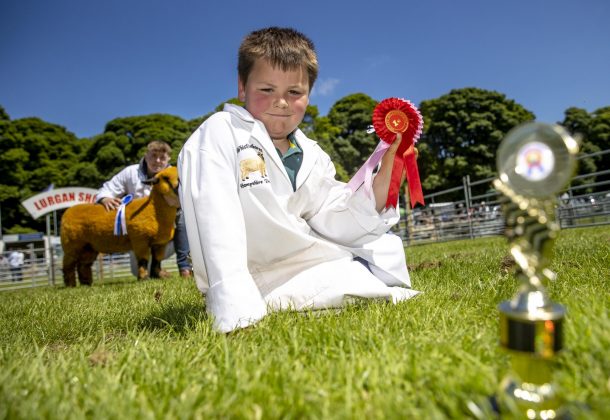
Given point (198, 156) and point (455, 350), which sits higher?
point (198, 156)

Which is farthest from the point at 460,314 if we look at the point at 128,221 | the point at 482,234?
the point at 482,234

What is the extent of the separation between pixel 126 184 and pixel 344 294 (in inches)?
218

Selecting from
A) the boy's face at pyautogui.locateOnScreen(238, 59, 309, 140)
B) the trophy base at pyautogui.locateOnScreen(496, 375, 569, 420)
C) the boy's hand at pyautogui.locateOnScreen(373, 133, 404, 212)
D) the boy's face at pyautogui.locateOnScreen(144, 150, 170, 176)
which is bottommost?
the trophy base at pyautogui.locateOnScreen(496, 375, 569, 420)

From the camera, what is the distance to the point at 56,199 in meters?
11.4

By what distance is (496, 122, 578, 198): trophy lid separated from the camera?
75 centimetres

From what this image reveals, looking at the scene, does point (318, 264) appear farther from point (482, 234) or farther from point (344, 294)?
point (482, 234)

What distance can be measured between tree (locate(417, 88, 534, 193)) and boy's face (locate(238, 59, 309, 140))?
27.3 m

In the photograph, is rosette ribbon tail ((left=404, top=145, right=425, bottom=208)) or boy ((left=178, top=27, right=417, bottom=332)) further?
rosette ribbon tail ((left=404, top=145, right=425, bottom=208))

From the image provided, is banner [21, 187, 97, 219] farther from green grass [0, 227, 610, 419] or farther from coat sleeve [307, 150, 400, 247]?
coat sleeve [307, 150, 400, 247]

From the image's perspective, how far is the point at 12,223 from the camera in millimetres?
27312

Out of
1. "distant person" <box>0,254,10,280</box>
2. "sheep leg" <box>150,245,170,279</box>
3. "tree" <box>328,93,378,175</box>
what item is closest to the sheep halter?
"sheep leg" <box>150,245,170,279</box>

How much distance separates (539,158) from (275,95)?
5.44ft

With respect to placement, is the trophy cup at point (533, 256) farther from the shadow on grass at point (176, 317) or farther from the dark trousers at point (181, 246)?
the dark trousers at point (181, 246)

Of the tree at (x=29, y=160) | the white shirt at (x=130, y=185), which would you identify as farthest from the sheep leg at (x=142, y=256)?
the tree at (x=29, y=160)
